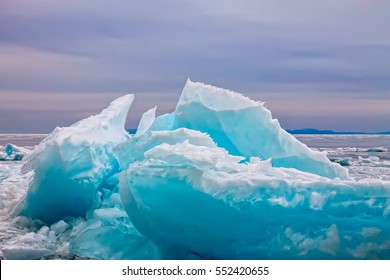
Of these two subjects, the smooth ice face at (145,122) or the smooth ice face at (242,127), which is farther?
the smooth ice face at (145,122)

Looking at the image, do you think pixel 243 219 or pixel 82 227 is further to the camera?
pixel 82 227

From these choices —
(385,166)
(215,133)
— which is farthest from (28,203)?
(385,166)

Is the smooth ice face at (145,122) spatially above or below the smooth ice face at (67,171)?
above

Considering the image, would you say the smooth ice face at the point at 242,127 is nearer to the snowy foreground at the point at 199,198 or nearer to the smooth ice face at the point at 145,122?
the snowy foreground at the point at 199,198

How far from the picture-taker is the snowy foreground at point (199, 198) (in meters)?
3.76

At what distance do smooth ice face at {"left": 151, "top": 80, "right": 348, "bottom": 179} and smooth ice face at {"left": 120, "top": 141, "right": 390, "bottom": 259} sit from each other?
1.34 metres

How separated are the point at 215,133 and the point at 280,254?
2.03 meters

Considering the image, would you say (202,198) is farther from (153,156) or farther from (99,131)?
(99,131)

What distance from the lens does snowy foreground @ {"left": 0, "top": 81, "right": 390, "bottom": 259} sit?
376 cm

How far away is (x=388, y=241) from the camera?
3.71 metres

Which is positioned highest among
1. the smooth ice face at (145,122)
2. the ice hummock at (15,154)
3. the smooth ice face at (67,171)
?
the smooth ice face at (145,122)

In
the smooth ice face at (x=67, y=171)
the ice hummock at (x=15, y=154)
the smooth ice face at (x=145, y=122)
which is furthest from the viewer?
the ice hummock at (x=15, y=154)

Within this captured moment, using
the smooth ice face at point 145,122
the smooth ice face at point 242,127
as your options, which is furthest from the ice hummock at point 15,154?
the smooth ice face at point 242,127

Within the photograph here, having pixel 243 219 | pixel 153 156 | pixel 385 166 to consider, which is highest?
pixel 153 156
